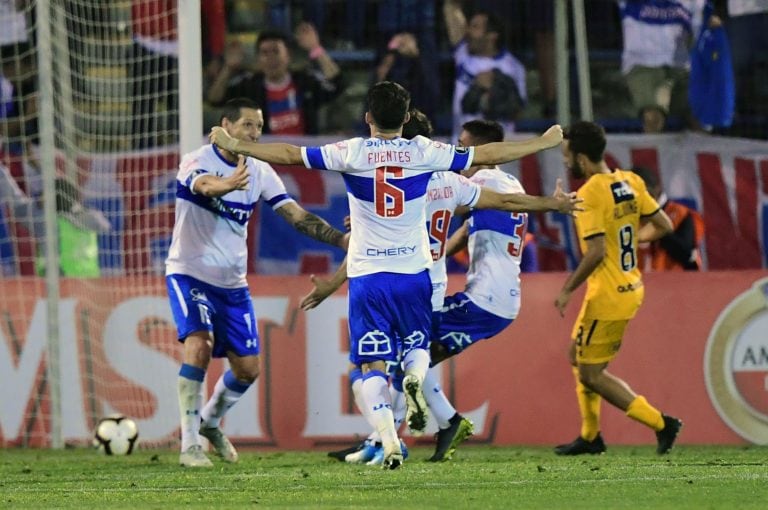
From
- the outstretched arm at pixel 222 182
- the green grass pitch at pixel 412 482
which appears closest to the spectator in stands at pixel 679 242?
the green grass pitch at pixel 412 482

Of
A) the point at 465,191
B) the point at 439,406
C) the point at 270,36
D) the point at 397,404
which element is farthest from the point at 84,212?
the point at 465,191

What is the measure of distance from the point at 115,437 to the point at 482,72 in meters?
5.10

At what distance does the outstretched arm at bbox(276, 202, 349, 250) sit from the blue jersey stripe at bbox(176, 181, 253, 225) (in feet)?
0.91

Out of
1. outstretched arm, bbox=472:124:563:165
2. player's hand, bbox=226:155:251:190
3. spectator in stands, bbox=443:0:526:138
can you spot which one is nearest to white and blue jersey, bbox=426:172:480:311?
outstretched arm, bbox=472:124:563:165

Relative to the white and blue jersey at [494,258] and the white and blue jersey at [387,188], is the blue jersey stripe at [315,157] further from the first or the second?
the white and blue jersey at [494,258]

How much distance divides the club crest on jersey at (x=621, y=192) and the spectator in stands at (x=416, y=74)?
396 cm

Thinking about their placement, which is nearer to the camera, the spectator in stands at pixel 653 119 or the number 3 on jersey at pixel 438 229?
the number 3 on jersey at pixel 438 229

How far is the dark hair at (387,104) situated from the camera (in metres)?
8.34

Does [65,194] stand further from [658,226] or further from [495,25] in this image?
[658,226]

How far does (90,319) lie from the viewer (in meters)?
12.3

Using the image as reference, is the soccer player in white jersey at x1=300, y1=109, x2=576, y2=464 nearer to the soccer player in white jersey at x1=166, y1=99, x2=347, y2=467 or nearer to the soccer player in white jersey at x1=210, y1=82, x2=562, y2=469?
the soccer player in white jersey at x1=166, y1=99, x2=347, y2=467

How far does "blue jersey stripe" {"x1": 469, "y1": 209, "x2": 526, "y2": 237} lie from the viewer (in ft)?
33.6

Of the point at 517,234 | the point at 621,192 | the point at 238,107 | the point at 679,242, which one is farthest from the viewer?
the point at 679,242

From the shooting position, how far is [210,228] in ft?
32.9
